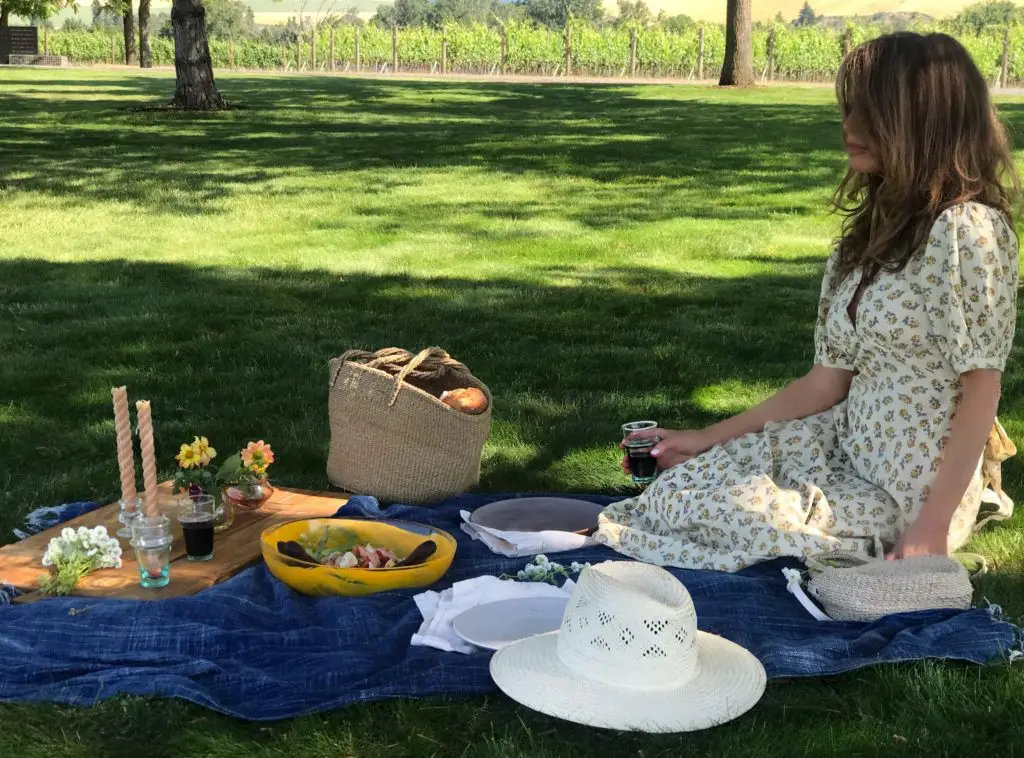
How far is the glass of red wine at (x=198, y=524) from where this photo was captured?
376cm

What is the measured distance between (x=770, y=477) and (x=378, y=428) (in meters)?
1.46

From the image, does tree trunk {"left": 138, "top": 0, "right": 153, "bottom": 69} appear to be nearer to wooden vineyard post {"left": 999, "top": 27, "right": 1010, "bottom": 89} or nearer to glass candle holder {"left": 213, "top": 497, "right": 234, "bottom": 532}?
wooden vineyard post {"left": 999, "top": 27, "right": 1010, "bottom": 89}

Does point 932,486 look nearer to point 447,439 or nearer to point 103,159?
point 447,439

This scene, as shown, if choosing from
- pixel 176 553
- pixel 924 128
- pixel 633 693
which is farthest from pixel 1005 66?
pixel 633 693

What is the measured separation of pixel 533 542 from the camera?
387cm

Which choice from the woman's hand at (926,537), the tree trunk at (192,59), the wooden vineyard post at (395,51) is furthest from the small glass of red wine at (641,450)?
the wooden vineyard post at (395,51)

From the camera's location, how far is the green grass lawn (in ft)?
9.37

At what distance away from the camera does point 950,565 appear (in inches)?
133

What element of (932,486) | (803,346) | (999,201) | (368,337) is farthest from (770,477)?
(368,337)

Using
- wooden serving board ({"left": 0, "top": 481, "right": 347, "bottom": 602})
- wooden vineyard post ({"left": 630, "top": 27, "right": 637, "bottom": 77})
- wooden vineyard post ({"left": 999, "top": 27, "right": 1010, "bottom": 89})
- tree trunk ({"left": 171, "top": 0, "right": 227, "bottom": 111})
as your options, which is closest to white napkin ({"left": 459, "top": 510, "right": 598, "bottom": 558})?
wooden serving board ({"left": 0, "top": 481, "right": 347, "bottom": 602})

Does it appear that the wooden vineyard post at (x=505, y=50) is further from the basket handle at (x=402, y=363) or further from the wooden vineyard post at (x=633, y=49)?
the basket handle at (x=402, y=363)

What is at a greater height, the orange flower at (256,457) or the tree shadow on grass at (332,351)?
the orange flower at (256,457)

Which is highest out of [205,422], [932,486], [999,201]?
[999,201]

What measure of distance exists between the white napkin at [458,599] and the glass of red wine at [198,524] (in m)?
0.75
